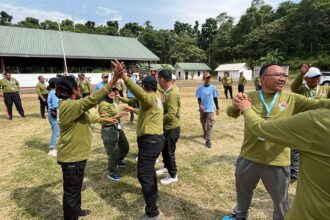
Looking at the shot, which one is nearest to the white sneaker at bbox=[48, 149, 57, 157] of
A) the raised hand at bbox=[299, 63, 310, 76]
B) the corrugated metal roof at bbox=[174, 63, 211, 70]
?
the raised hand at bbox=[299, 63, 310, 76]

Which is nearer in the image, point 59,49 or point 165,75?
point 165,75

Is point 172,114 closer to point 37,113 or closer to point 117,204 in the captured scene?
point 117,204

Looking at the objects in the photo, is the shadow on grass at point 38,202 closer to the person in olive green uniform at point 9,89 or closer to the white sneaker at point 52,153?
the white sneaker at point 52,153

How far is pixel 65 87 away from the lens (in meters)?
3.25

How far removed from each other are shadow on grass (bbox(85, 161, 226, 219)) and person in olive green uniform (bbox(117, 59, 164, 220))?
362 mm

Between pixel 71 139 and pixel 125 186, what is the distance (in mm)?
1899

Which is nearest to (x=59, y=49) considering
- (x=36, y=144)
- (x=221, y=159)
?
(x=36, y=144)

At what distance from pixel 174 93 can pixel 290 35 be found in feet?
227

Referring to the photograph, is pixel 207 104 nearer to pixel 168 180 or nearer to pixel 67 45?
pixel 168 180

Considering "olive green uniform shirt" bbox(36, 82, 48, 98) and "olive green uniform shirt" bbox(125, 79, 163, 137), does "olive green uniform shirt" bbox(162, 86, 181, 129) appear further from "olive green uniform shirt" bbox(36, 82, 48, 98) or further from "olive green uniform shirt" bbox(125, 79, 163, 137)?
"olive green uniform shirt" bbox(36, 82, 48, 98)

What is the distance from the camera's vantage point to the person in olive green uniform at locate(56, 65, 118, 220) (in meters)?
3.25

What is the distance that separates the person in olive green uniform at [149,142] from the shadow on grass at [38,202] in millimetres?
1498

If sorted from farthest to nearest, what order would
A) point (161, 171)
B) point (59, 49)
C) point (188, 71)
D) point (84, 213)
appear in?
point (188, 71) < point (59, 49) < point (161, 171) < point (84, 213)

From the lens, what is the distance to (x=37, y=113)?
43.7 ft
